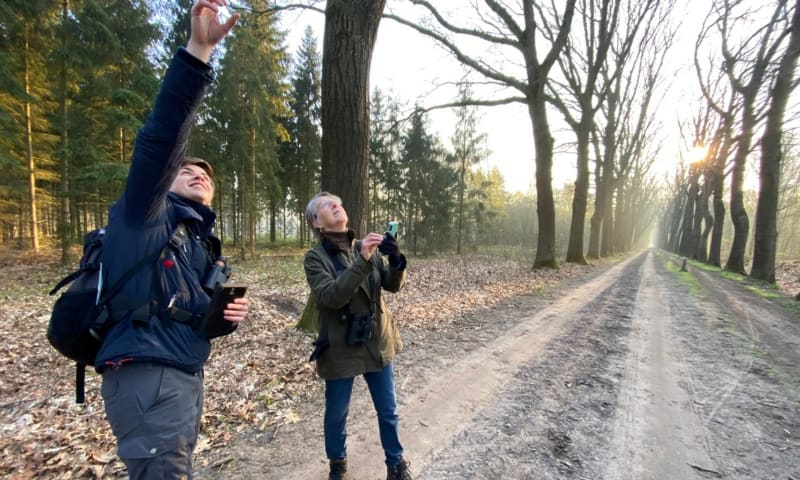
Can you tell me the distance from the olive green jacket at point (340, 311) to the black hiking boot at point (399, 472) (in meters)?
0.69

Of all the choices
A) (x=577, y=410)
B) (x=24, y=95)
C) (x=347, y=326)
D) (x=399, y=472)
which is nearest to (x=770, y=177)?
(x=577, y=410)

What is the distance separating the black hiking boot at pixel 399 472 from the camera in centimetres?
236

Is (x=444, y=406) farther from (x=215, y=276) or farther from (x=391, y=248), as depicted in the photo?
(x=215, y=276)

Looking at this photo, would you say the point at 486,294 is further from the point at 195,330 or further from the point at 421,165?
the point at 421,165

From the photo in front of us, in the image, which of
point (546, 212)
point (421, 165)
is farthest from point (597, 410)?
point (421, 165)

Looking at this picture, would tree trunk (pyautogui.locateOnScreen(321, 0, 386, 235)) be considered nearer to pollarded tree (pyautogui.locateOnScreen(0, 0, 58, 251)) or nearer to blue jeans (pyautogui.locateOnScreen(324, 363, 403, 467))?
blue jeans (pyautogui.locateOnScreen(324, 363, 403, 467))

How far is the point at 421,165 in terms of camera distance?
26703mm

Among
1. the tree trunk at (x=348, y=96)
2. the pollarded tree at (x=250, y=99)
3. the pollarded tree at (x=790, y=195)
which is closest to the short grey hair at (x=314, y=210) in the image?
the tree trunk at (x=348, y=96)

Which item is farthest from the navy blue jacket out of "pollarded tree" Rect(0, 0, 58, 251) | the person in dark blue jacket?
"pollarded tree" Rect(0, 0, 58, 251)

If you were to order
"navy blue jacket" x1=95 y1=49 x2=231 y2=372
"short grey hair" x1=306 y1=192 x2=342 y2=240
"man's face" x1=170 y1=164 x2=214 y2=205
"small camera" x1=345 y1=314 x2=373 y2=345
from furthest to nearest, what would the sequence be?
"short grey hair" x1=306 y1=192 x2=342 y2=240 < "small camera" x1=345 y1=314 x2=373 y2=345 < "man's face" x1=170 y1=164 x2=214 y2=205 < "navy blue jacket" x1=95 y1=49 x2=231 y2=372

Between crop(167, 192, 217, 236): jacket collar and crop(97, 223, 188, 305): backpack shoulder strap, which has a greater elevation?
crop(167, 192, 217, 236): jacket collar

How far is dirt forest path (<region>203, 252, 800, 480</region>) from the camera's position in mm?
2557

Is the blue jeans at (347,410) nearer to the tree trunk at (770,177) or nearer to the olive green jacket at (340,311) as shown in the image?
the olive green jacket at (340,311)

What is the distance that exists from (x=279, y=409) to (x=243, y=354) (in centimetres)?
163
